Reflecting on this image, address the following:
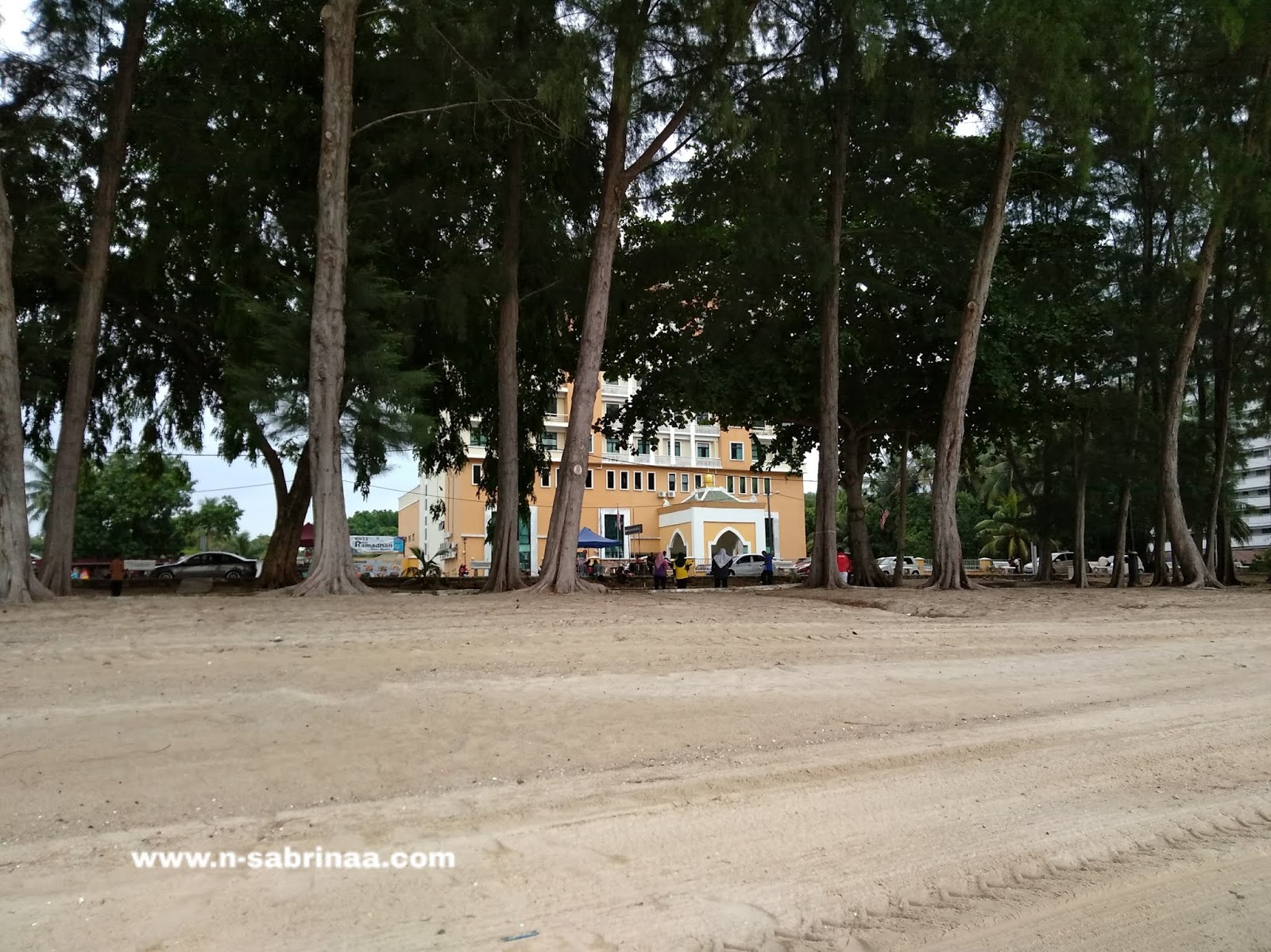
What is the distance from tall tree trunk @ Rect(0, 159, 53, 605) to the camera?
521 inches

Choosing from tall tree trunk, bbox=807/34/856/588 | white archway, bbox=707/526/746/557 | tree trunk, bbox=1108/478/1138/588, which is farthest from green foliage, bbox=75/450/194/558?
tree trunk, bbox=1108/478/1138/588

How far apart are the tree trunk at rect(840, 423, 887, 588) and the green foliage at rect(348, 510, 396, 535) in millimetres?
97632

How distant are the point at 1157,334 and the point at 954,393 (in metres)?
9.13

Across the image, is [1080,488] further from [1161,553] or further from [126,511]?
[126,511]

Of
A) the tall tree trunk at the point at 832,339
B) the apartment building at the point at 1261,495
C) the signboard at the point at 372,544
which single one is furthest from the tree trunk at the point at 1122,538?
the apartment building at the point at 1261,495

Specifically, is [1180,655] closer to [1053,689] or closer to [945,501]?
[1053,689]

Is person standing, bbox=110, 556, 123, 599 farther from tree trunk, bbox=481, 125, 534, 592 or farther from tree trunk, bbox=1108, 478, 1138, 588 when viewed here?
tree trunk, bbox=1108, 478, 1138, 588

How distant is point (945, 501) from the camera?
19844 millimetres

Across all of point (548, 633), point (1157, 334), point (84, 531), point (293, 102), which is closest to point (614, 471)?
point (84, 531)

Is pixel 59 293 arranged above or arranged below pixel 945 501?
above

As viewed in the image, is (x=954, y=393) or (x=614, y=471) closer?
(x=954, y=393)

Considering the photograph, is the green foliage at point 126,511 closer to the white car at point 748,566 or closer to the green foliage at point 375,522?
the white car at point 748,566

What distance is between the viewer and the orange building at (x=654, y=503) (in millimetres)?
55688

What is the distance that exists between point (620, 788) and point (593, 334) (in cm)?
1200
